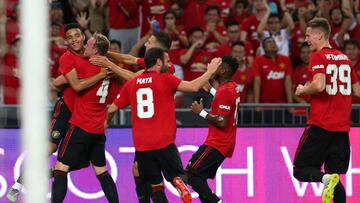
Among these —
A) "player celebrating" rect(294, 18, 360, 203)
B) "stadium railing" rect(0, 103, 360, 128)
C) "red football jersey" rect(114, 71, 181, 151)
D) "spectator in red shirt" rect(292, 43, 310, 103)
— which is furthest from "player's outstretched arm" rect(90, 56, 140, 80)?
"spectator in red shirt" rect(292, 43, 310, 103)

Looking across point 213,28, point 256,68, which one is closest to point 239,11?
point 213,28

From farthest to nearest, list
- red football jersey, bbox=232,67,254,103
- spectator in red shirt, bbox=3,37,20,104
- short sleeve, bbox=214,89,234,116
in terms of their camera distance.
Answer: red football jersey, bbox=232,67,254,103, spectator in red shirt, bbox=3,37,20,104, short sleeve, bbox=214,89,234,116

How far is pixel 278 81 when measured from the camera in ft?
47.7

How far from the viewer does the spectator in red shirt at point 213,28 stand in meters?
15.1

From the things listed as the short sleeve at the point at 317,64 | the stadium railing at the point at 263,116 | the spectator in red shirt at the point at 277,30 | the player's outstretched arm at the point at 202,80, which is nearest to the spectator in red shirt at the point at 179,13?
the spectator in red shirt at the point at 277,30

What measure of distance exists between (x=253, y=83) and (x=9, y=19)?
4.18 meters

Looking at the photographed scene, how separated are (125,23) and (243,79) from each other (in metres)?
2.19

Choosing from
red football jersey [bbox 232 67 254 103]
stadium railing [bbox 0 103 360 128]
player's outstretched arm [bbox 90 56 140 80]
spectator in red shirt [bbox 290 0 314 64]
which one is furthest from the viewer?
spectator in red shirt [bbox 290 0 314 64]

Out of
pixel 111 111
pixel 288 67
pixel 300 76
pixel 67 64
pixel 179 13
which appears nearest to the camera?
pixel 111 111

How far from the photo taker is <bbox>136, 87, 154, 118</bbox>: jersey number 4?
9.78m

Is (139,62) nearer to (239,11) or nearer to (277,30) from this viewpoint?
(277,30)

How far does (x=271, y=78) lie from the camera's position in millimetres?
14539

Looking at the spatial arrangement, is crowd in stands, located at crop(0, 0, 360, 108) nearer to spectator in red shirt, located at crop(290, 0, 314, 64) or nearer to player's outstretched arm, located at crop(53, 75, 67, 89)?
spectator in red shirt, located at crop(290, 0, 314, 64)

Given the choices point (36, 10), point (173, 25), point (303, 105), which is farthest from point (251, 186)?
point (36, 10)
